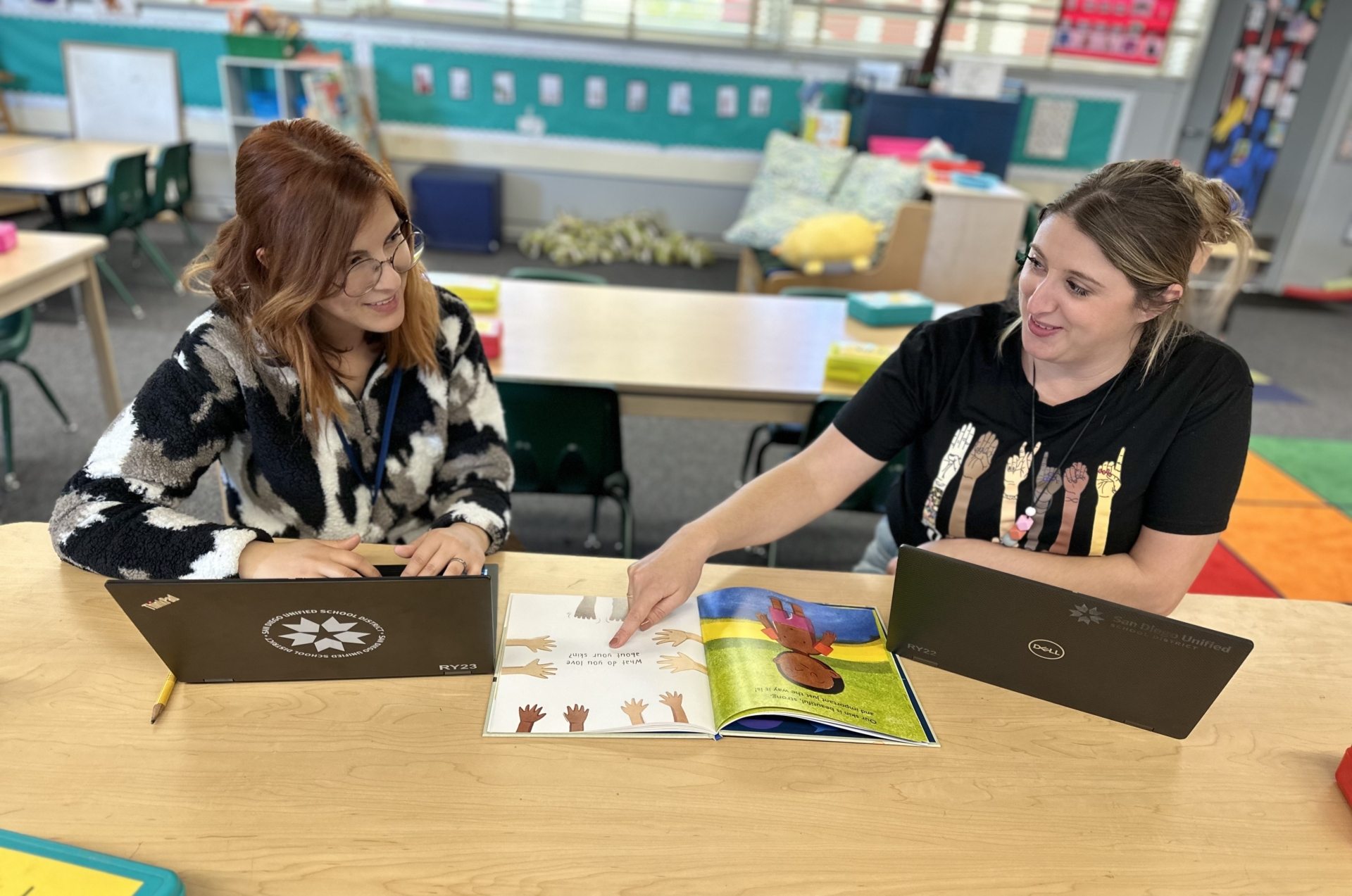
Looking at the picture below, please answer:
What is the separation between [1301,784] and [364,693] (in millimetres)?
1013

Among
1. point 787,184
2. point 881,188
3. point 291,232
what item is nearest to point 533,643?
point 291,232

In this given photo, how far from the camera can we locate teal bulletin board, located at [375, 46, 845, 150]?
5.45 m

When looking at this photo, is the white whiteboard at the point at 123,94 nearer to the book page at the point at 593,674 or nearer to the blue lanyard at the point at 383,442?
the blue lanyard at the point at 383,442

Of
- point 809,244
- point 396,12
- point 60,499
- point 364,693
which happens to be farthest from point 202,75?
point 364,693

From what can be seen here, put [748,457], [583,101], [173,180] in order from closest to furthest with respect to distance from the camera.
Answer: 1. [748,457]
2. [173,180]
3. [583,101]

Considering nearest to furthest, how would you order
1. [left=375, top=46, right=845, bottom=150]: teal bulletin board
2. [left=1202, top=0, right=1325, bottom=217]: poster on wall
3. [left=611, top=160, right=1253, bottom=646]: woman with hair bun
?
1. [left=611, top=160, right=1253, bottom=646]: woman with hair bun
2. [left=1202, top=0, right=1325, bottom=217]: poster on wall
3. [left=375, top=46, right=845, bottom=150]: teal bulletin board

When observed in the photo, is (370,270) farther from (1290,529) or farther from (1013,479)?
(1290,529)

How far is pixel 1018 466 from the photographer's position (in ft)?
4.14

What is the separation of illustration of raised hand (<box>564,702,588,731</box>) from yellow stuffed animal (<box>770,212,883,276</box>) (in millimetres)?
3028

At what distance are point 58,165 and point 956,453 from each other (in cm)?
443

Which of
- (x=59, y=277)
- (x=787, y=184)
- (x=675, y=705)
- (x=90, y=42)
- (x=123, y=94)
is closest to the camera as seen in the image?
(x=675, y=705)

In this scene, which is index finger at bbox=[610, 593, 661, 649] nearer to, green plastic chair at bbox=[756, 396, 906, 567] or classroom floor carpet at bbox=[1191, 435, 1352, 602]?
green plastic chair at bbox=[756, 396, 906, 567]

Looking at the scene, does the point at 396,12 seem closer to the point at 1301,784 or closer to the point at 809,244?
the point at 809,244

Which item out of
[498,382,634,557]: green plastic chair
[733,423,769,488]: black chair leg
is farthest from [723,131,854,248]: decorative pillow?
[498,382,634,557]: green plastic chair
